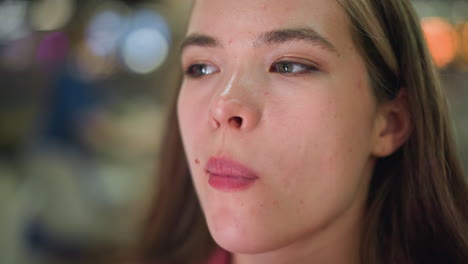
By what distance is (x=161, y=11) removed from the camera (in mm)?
3369

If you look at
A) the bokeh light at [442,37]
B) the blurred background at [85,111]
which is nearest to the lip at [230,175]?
the blurred background at [85,111]

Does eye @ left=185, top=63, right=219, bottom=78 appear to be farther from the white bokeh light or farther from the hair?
the white bokeh light

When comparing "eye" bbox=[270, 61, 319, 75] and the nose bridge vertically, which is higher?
"eye" bbox=[270, 61, 319, 75]

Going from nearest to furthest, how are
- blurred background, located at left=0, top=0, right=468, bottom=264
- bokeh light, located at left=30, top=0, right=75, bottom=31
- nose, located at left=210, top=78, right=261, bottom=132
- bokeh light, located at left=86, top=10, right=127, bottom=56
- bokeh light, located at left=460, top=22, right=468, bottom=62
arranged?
nose, located at left=210, top=78, right=261, bottom=132 → blurred background, located at left=0, top=0, right=468, bottom=264 → bokeh light, located at left=30, top=0, right=75, bottom=31 → bokeh light, located at left=86, top=10, right=127, bottom=56 → bokeh light, located at left=460, top=22, right=468, bottom=62

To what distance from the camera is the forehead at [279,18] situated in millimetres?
973

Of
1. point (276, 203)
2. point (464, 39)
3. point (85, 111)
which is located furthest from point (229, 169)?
point (464, 39)

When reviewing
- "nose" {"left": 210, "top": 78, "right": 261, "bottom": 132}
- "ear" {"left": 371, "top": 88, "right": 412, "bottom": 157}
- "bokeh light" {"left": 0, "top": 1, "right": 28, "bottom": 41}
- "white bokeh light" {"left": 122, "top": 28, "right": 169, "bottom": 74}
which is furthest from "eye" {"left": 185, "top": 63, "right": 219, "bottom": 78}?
"white bokeh light" {"left": 122, "top": 28, "right": 169, "bottom": 74}

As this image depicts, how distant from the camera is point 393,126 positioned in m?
1.11

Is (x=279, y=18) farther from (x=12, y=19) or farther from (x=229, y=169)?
(x=12, y=19)

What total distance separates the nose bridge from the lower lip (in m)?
0.10

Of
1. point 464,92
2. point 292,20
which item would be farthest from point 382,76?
point 464,92

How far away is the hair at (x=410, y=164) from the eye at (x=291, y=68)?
0.13 m

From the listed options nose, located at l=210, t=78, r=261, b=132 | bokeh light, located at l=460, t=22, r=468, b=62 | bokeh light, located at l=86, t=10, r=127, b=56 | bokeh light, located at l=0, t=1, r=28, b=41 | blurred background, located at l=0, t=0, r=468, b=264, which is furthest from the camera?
bokeh light, located at l=460, t=22, r=468, b=62

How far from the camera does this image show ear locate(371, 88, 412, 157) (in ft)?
3.56
